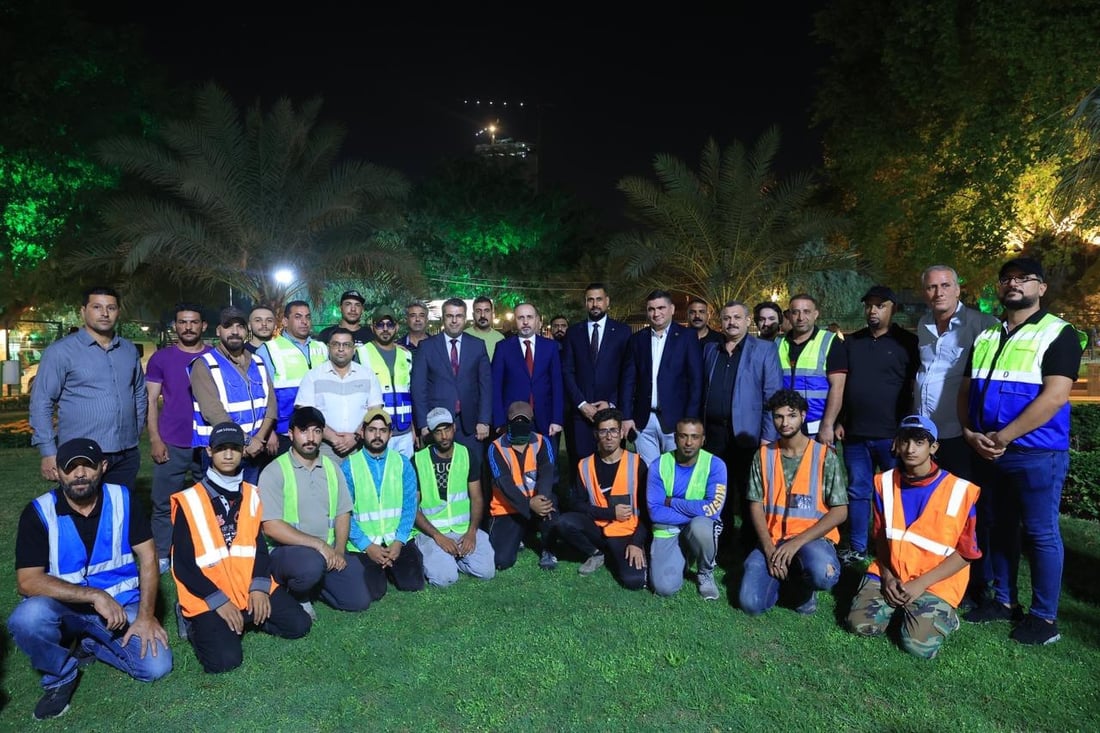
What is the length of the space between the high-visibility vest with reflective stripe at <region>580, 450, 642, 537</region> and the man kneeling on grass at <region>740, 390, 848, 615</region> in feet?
3.09

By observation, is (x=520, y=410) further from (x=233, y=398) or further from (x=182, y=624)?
(x=182, y=624)

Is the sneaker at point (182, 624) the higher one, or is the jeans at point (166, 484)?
the jeans at point (166, 484)

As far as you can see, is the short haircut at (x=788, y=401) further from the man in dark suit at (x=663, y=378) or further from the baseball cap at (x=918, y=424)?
the man in dark suit at (x=663, y=378)

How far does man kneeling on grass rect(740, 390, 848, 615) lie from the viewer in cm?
467

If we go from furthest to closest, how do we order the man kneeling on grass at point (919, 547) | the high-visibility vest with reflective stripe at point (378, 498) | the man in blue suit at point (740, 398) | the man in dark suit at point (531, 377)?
the man in dark suit at point (531, 377) → the man in blue suit at point (740, 398) → the high-visibility vest with reflective stripe at point (378, 498) → the man kneeling on grass at point (919, 547)

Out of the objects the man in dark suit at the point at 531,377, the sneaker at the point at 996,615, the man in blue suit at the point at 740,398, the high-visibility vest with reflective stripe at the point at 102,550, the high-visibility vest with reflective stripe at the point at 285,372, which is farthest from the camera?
the man in dark suit at the point at 531,377

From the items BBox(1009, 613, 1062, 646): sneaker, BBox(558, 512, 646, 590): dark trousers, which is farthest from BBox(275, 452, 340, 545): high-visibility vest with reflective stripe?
BBox(1009, 613, 1062, 646): sneaker

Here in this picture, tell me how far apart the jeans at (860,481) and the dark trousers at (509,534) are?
7.86ft

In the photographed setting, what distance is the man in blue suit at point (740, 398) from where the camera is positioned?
19.0ft

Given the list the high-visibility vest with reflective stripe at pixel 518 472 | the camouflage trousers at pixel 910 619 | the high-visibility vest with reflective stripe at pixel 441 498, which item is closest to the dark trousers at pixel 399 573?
the high-visibility vest with reflective stripe at pixel 441 498

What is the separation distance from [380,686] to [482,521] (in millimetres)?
2440

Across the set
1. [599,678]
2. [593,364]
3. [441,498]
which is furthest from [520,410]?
[599,678]

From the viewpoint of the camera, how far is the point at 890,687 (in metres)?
3.73

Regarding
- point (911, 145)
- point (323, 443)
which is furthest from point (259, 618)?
point (911, 145)
